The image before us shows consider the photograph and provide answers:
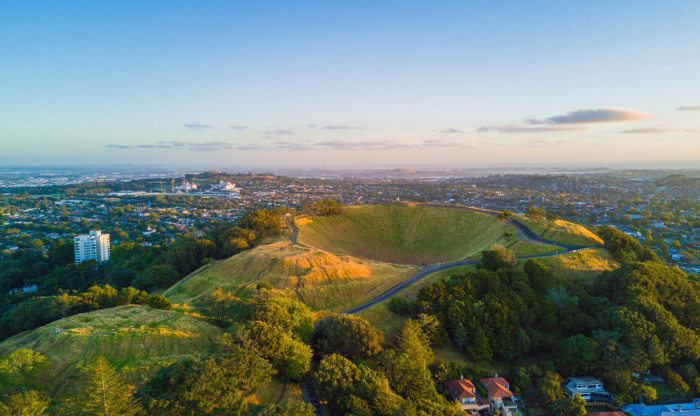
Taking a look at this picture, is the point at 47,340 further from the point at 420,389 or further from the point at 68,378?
the point at 420,389

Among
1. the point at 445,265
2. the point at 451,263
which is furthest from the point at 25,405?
the point at 451,263

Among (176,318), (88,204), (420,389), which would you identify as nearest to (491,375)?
(420,389)

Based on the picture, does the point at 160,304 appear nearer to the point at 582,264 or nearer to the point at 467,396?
the point at 467,396

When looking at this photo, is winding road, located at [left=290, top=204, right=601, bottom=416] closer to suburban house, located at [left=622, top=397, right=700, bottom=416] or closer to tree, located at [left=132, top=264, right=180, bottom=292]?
tree, located at [left=132, top=264, right=180, bottom=292]

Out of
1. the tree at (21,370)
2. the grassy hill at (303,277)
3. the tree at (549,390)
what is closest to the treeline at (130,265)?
the grassy hill at (303,277)

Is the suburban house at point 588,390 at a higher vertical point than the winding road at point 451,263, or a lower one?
lower

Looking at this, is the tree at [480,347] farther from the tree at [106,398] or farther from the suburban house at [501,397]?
the tree at [106,398]
